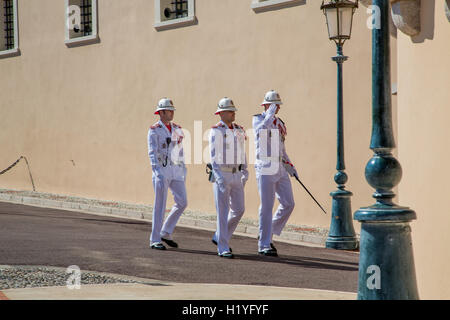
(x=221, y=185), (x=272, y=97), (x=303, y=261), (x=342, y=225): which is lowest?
(x=303, y=261)

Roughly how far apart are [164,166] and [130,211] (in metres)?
5.62

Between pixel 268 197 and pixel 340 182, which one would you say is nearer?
pixel 268 197

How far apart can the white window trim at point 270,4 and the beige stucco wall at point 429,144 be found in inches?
328

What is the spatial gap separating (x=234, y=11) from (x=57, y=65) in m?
6.43

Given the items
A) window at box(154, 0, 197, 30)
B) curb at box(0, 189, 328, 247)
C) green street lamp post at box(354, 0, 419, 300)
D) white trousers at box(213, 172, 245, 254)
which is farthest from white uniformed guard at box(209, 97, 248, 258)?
window at box(154, 0, 197, 30)

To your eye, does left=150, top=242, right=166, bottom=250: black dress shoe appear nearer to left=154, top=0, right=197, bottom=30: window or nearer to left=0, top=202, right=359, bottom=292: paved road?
left=0, top=202, right=359, bottom=292: paved road

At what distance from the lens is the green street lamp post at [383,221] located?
16.1 feet

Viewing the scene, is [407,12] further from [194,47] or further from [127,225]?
[194,47]

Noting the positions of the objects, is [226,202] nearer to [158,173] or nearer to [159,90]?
[158,173]

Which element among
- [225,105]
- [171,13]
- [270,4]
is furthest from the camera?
[171,13]

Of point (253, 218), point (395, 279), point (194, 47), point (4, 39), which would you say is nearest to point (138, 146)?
point (194, 47)

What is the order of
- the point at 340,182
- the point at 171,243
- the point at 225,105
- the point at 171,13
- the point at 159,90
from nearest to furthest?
the point at 225,105 → the point at 171,243 → the point at 340,182 → the point at 159,90 → the point at 171,13

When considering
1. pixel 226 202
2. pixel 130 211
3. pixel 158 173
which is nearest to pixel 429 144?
pixel 226 202

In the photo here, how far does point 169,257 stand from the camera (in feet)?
32.1
